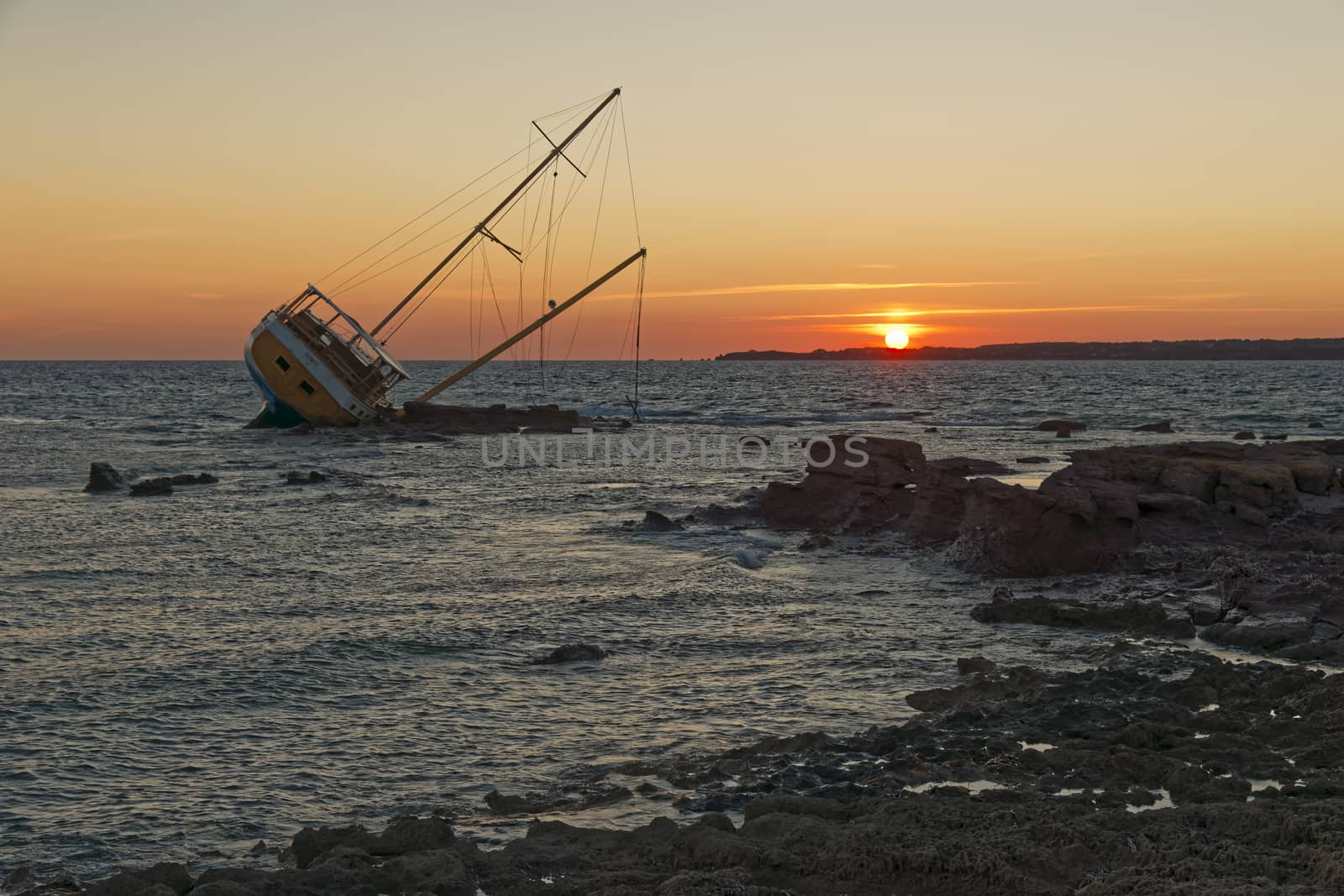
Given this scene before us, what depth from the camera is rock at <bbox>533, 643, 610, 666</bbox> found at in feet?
38.0

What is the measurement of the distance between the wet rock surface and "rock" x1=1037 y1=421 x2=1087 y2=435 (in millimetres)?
42208

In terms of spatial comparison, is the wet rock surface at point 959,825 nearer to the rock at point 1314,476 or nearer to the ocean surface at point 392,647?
the ocean surface at point 392,647

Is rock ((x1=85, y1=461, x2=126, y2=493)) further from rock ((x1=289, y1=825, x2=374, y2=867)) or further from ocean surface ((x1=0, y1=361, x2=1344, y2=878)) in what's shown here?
rock ((x1=289, y1=825, x2=374, y2=867))

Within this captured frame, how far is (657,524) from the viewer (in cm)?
2158

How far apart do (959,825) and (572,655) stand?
5.71m

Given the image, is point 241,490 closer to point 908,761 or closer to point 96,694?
point 96,694

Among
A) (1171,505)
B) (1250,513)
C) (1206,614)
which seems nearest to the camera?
(1206,614)

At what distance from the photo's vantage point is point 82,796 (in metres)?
7.89

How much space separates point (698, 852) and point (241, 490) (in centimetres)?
2334

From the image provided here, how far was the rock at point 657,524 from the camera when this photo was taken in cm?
2148

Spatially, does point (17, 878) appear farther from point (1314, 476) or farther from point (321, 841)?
point (1314, 476)

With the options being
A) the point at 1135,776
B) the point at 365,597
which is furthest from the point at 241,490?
the point at 1135,776

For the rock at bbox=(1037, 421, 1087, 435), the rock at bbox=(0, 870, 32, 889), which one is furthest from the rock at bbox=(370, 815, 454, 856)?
the rock at bbox=(1037, 421, 1087, 435)

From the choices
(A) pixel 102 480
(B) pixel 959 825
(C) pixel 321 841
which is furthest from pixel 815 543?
(A) pixel 102 480
